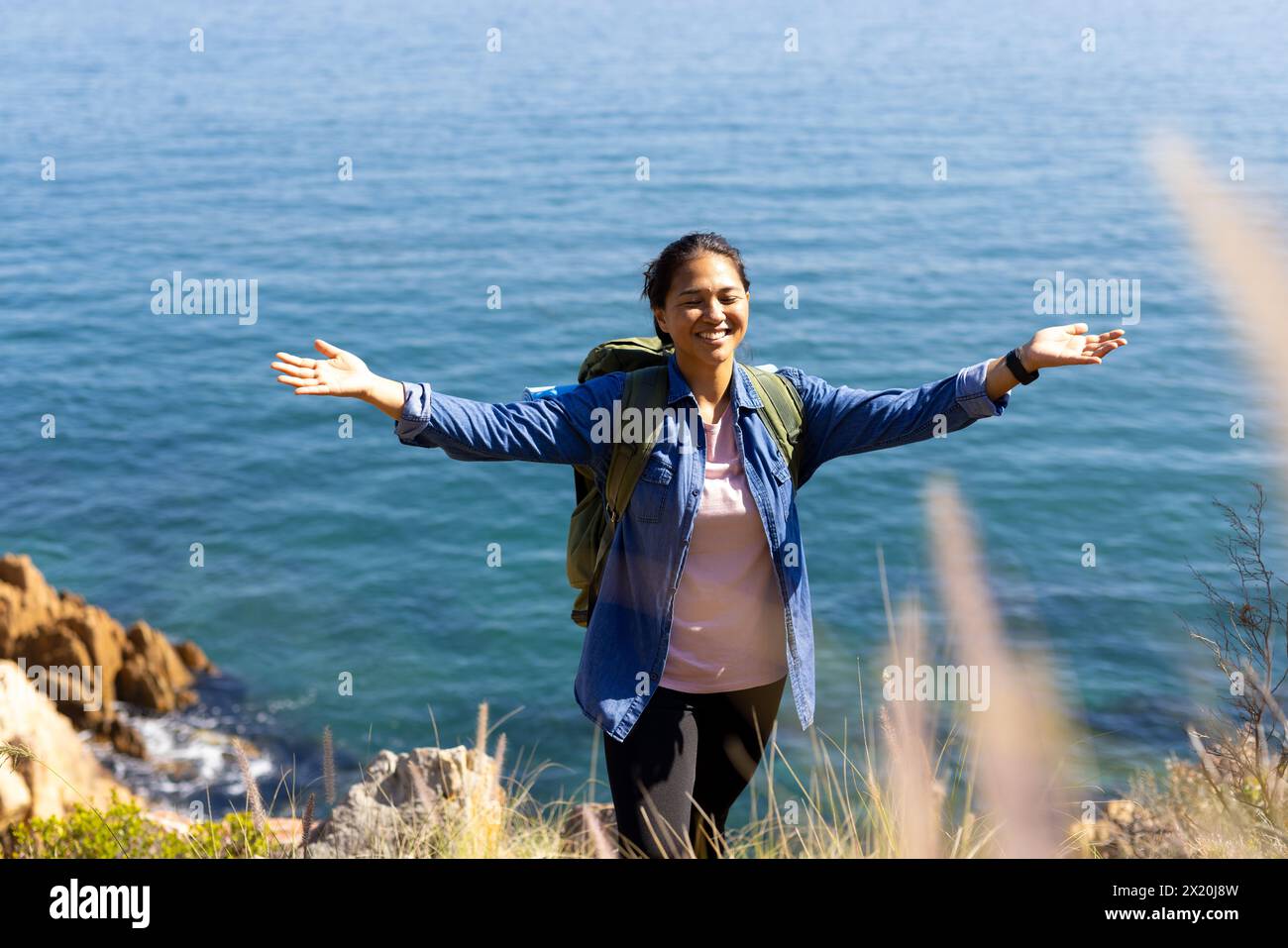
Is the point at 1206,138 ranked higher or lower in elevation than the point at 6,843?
higher

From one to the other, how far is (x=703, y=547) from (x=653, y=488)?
10.4 inches

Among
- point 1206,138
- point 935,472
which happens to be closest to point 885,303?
point 935,472

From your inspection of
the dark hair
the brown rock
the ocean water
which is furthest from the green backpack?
the brown rock

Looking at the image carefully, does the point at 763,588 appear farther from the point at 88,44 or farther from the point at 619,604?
the point at 88,44

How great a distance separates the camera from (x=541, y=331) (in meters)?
24.9

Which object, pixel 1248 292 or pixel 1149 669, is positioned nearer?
pixel 1248 292

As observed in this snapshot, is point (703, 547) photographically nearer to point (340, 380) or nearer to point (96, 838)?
point (340, 380)

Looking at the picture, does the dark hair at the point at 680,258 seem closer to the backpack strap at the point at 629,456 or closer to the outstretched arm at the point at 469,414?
the backpack strap at the point at 629,456

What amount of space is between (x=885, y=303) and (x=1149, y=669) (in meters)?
11.2

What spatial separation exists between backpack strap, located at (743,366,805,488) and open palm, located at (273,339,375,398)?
128cm

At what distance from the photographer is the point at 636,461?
4.19m

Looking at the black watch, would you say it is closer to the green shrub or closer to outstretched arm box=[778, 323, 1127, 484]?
outstretched arm box=[778, 323, 1127, 484]

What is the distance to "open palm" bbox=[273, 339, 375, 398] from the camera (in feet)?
12.5
